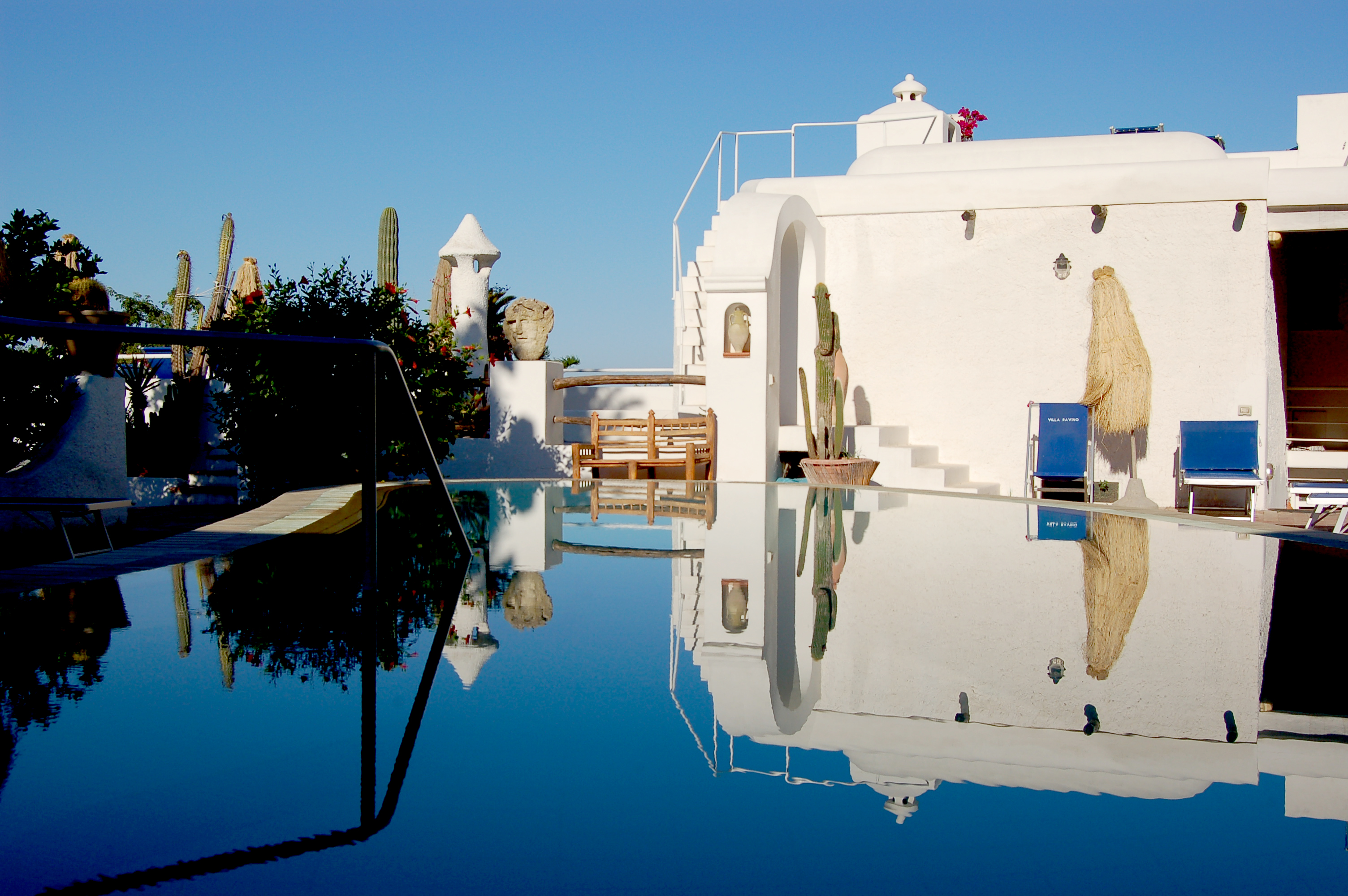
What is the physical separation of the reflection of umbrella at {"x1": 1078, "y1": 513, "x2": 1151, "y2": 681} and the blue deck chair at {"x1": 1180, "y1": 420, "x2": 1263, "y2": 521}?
3880 millimetres

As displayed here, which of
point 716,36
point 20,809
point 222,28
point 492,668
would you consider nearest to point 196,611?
point 492,668

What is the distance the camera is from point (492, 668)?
10.6ft

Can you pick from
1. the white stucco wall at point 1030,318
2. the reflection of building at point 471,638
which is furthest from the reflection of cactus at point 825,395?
the reflection of building at point 471,638

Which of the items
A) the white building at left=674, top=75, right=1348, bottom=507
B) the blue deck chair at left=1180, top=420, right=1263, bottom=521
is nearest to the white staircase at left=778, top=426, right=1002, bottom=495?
the white building at left=674, top=75, right=1348, bottom=507

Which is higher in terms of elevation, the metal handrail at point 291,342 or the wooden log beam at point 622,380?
the wooden log beam at point 622,380

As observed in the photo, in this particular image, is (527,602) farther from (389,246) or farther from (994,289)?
(389,246)

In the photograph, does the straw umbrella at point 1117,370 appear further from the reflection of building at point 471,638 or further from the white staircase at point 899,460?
the reflection of building at point 471,638

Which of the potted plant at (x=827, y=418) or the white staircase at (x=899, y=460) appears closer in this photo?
the potted plant at (x=827, y=418)

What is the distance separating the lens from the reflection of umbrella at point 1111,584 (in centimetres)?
349

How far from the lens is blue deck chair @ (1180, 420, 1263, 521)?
1087 centimetres

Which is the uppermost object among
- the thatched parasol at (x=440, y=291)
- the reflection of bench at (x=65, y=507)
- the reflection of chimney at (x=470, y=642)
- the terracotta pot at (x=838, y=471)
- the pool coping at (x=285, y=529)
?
the thatched parasol at (x=440, y=291)

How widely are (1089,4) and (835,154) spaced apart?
505 centimetres

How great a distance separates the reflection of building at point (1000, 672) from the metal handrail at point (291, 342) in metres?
1.26

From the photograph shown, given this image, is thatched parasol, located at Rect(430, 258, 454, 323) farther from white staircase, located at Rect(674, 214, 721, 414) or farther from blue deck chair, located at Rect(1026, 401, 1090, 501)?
blue deck chair, located at Rect(1026, 401, 1090, 501)
